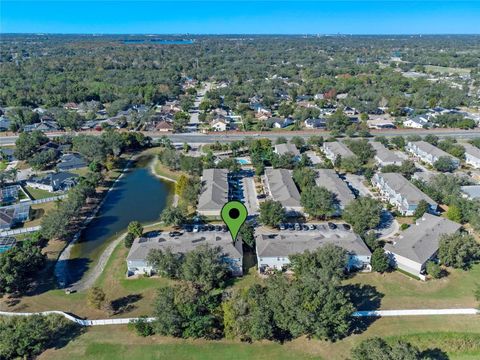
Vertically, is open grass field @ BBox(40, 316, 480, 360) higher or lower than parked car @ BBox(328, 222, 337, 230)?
lower

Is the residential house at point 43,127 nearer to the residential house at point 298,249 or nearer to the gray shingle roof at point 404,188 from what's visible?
the residential house at point 298,249

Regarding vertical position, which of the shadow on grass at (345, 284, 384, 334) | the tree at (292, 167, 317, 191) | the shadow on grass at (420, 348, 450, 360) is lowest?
the shadow on grass at (420, 348, 450, 360)

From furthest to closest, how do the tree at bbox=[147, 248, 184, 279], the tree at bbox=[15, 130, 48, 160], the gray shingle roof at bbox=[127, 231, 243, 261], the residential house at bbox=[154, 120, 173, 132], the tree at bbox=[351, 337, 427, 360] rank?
the residential house at bbox=[154, 120, 173, 132] < the tree at bbox=[15, 130, 48, 160] < the gray shingle roof at bbox=[127, 231, 243, 261] < the tree at bbox=[147, 248, 184, 279] < the tree at bbox=[351, 337, 427, 360]

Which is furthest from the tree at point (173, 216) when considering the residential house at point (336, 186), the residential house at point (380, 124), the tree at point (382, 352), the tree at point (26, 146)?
the residential house at point (380, 124)

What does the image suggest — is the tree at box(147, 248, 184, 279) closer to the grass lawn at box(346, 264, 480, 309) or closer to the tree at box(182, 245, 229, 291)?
the tree at box(182, 245, 229, 291)

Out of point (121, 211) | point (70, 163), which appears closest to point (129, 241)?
point (121, 211)

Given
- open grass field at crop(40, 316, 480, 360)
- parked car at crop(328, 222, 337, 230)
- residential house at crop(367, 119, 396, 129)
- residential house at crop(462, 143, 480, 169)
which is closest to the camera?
open grass field at crop(40, 316, 480, 360)

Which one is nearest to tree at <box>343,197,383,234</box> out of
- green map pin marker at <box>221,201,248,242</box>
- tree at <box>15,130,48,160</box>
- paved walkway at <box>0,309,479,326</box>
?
paved walkway at <box>0,309,479,326</box>

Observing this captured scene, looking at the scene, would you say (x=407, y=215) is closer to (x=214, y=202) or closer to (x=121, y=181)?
(x=214, y=202)

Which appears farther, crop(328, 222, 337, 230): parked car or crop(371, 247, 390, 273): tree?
crop(328, 222, 337, 230): parked car
